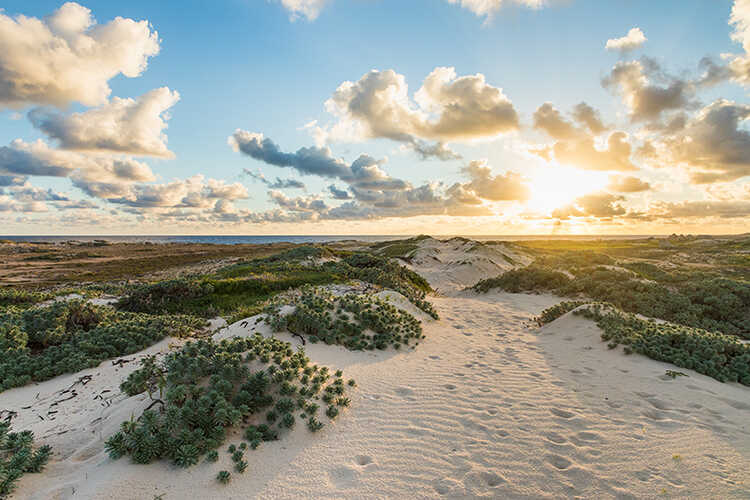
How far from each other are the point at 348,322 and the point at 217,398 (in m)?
5.08

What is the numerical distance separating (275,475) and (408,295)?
36.5 ft

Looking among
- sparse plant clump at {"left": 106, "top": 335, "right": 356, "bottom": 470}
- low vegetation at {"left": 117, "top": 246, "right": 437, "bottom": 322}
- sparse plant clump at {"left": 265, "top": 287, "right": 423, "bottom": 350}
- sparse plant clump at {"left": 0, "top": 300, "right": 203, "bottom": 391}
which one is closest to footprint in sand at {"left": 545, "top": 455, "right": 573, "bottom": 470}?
sparse plant clump at {"left": 106, "top": 335, "right": 356, "bottom": 470}

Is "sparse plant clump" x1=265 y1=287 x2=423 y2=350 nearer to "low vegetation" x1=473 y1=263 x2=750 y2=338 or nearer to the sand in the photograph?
the sand

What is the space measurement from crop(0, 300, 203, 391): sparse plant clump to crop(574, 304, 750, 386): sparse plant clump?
13106mm

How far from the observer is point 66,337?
29.7 feet

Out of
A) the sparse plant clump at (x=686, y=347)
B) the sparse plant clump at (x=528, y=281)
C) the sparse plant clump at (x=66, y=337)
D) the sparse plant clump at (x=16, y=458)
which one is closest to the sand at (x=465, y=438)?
the sparse plant clump at (x=16, y=458)

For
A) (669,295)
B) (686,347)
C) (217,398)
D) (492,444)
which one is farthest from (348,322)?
(669,295)

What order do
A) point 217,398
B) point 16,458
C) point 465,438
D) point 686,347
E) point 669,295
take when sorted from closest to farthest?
point 16,458, point 217,398, point 465,438, point 686,347, point 669,295

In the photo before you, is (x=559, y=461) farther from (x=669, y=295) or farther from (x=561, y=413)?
(x=669, y=295)

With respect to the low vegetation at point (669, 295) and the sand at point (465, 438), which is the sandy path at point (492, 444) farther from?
the low vegetation at point (669, 295)

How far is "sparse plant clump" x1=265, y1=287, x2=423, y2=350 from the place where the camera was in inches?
366

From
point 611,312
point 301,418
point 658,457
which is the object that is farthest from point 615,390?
point 301,418

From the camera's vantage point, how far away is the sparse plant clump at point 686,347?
7996 millimetres

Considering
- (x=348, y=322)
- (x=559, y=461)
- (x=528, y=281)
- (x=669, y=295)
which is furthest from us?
(x=528, y=281)
